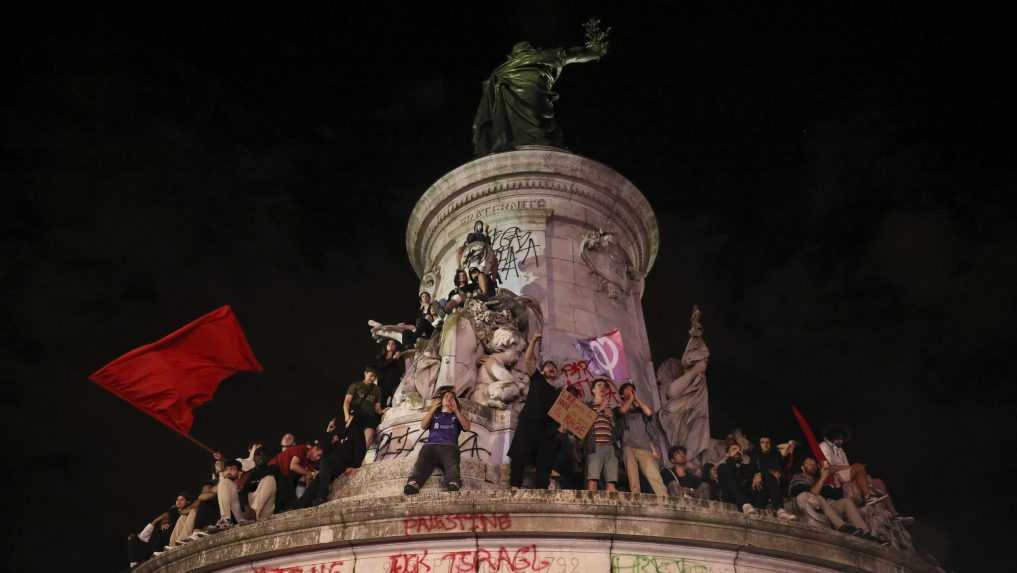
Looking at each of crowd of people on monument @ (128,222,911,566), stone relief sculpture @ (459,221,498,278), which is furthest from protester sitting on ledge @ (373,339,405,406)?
stone relief sculpture @ (459,221,498,278)

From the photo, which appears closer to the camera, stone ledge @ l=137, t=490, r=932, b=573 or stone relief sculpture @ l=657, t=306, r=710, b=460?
stone ledge @ l=137, t=490, r=932, b=573

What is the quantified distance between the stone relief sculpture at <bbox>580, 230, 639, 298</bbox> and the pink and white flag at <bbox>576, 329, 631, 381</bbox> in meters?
1.62

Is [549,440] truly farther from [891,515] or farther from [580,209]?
[580,209]

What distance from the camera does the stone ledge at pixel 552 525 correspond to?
1075 centimetres

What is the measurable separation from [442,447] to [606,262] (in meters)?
7.68

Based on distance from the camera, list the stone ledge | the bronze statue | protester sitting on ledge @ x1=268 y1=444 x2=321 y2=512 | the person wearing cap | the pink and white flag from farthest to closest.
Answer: the bronze statue → the pink and white flag → protester sitting on ledge @ x1=268 y1=444 x2=321 y2=512 → the person wearing cap → the stone ledge

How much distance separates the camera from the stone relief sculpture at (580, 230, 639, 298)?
1808 centimetres

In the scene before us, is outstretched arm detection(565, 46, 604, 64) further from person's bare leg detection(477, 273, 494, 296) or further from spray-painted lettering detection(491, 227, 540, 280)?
person's bare leg detection(477, 273, 494, 296)

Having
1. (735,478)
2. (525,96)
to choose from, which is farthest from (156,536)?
(525,96)

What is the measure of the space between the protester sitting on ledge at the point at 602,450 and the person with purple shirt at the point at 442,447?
67.2 inches

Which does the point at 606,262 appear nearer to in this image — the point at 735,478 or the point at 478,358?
the point at 478,358

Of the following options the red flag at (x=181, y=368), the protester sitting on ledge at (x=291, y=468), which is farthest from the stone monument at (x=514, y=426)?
the red flag at (x=181, y=368)

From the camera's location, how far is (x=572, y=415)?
12.4 metres

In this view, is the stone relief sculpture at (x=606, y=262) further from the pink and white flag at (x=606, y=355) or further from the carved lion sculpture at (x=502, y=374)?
the carved lion sculpture at (x=502, y=374)
